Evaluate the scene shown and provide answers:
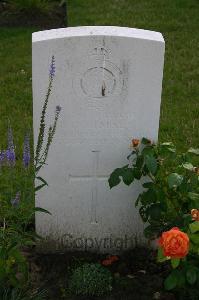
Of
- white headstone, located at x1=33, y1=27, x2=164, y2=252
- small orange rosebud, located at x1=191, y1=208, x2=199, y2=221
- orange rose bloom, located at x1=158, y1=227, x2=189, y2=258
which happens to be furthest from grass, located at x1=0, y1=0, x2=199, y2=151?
orange rose bloom, located at x1=158, y1=227, x2=189, y2=258

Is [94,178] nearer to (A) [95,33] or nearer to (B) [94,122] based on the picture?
(B) [94,122]

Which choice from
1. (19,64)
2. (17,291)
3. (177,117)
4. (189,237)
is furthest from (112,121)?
(19,64)

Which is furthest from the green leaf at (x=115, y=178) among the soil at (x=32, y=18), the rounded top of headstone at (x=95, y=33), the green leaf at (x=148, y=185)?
the soil at (x=32, y=18)

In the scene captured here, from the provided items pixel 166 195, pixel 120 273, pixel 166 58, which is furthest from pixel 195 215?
pixel 166 58

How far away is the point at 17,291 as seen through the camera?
10.2 ft

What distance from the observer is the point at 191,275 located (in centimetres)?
301

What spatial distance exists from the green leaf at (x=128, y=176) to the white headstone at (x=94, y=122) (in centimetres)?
22

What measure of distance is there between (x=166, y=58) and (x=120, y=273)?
149 inches

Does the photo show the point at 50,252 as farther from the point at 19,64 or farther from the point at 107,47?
the point at 19,64

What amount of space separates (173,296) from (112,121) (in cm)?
96

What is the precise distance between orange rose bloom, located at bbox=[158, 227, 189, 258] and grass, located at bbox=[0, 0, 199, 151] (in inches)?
87.6

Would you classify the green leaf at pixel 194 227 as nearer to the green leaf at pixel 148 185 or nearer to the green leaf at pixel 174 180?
the green leaf at pixel 174 180

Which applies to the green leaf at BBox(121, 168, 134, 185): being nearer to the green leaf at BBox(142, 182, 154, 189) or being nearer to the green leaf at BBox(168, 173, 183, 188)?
the green leaf at BBox(142, 182, 154, 189)

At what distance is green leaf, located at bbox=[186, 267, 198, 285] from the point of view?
300 centimetres
